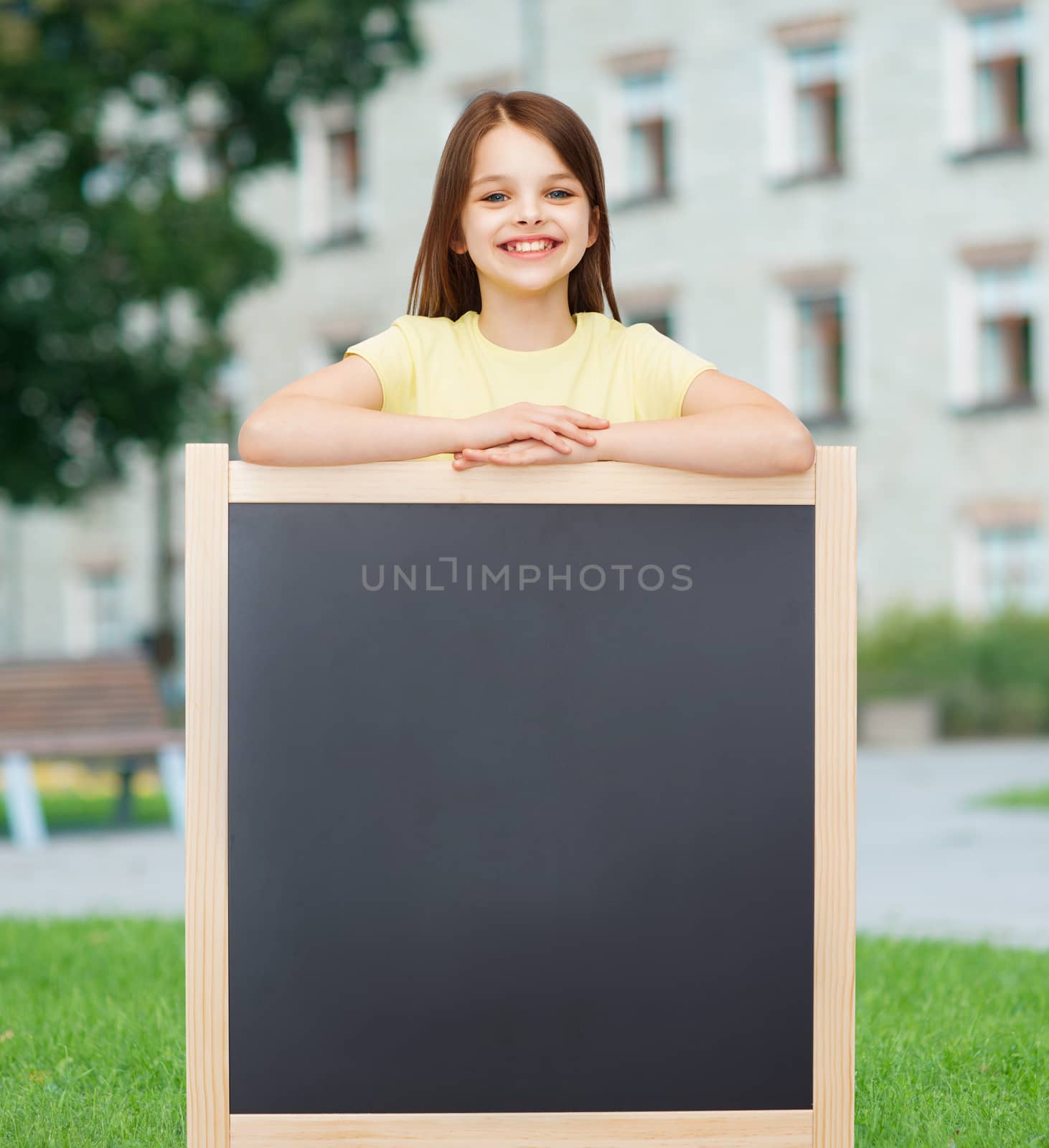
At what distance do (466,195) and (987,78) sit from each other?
2168 cm

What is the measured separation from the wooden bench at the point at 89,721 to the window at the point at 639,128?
51.6ft

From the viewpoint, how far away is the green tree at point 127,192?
46.2ft

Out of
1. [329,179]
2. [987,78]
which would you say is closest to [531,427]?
[987,78]

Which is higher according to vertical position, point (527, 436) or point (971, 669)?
point (527, 436)

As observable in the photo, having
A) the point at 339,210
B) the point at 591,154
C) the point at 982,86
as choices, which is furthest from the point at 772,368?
the point at 591,154

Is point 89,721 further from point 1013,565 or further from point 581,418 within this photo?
point 1013,565

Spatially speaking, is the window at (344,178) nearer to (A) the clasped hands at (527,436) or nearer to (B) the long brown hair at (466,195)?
(B) the long brown hair at (466,195)

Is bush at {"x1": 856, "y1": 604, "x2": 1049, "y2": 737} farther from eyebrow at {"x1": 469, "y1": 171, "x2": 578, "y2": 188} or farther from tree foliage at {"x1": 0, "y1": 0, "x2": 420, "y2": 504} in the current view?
eyebrow at {"x1": 469, "y1": 171, "x2": 578, "y2": 188}

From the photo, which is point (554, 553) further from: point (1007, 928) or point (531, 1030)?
point (1007, 928)

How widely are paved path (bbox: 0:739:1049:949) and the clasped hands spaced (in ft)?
12.2

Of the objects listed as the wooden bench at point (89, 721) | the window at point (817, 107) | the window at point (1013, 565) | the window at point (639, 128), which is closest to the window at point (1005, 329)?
the window at point (1013, 565)

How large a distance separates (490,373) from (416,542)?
1.53ft

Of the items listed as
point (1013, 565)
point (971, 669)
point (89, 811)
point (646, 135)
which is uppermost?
point (646, 135)

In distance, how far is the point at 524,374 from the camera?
3189 millimetres
